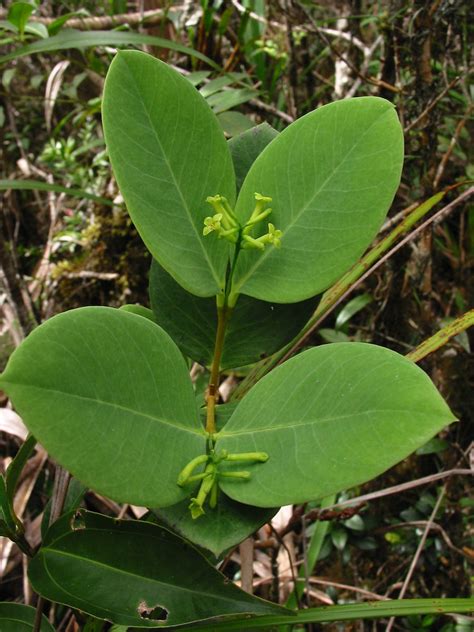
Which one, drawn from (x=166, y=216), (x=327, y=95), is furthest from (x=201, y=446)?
(x=327, y=95)

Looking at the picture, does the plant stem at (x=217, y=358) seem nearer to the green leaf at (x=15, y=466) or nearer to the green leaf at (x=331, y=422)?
the green leaf at (x=331, y=422)

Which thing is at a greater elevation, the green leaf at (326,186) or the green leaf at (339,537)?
the green leaf at (326,186)

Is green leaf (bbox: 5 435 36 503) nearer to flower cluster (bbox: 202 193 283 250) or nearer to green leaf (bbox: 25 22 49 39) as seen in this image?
flower cluster (bbox: 202 193 283 250)

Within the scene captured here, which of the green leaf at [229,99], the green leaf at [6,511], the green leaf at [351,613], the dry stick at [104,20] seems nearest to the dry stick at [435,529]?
the green leaf at [351,613]

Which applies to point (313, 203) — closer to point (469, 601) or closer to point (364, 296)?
point (469, 601)

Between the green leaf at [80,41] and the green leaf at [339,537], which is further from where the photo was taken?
the green leaf at [339,537]

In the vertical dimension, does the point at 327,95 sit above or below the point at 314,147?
below

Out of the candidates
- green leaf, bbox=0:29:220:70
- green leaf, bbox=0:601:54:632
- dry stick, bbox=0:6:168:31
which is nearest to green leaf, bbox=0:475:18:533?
green leaf, bbox=0:601:54:632
